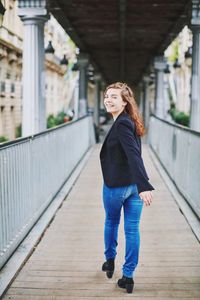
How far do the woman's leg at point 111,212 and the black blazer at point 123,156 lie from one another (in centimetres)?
8

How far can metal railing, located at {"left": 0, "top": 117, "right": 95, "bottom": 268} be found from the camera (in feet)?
18.6

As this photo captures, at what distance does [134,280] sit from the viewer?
5324 millimetres

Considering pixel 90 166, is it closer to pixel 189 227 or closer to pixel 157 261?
pixel 189 227

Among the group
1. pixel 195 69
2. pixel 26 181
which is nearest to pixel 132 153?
pixel 26 181

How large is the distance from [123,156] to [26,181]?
2.34 metres

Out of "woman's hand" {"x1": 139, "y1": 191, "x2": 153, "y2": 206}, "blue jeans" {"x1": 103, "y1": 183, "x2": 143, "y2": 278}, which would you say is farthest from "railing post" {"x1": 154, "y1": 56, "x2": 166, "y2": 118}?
"woman's hand" {"x1": 139, "y1": 191, "x2": 153, "y2": 206}

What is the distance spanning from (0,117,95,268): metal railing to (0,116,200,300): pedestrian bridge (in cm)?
1

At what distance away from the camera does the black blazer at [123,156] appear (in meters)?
4.65

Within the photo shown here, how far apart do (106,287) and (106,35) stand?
619 inches

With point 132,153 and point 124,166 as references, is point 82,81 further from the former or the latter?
point 132,153

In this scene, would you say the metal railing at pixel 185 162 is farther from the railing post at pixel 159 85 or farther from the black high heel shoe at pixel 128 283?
the railing post at pixel 159 85

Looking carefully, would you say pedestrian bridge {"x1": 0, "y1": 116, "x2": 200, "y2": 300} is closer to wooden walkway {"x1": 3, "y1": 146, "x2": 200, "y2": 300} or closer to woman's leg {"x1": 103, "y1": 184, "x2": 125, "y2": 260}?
wooden walkway {"x1": 3, "y1": 146, "x2": 200, "y2": 300}

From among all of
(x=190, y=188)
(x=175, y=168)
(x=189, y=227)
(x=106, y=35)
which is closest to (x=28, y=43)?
(x=175, y=168)

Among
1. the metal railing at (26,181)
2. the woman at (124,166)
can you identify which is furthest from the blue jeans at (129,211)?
the metal railing at (26,181)
